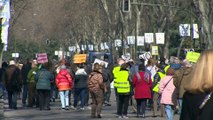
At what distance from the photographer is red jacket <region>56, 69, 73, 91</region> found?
2812 cm

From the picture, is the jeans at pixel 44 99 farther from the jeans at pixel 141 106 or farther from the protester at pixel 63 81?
the jeans at pixel 141 106

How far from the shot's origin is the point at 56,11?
92562mm

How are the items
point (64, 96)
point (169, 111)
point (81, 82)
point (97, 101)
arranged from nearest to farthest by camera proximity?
1. point (169, 111)
2. point (97, 101)
3. point (81, 82)
4. point (64, 96)

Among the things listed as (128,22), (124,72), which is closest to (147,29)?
(128,22)

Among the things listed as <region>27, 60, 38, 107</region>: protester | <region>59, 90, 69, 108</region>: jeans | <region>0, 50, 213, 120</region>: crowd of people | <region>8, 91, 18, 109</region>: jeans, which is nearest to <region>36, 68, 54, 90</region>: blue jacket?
<region>0, 50, 213, 120</region>: crowd of people

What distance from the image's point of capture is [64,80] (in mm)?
28125

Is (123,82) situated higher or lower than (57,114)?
higher

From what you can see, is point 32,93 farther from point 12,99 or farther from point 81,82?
point 81,82

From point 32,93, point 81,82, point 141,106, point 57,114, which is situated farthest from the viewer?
point 32,93

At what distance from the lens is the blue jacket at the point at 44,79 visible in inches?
1123

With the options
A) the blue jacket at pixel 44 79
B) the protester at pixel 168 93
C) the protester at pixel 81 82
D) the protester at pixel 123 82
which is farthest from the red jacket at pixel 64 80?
the protester at pixel 168 93

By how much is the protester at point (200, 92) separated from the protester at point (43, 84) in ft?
73.8

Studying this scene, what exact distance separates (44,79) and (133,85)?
16.9 feet

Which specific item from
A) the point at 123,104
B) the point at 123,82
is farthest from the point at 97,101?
the point at 123,82
